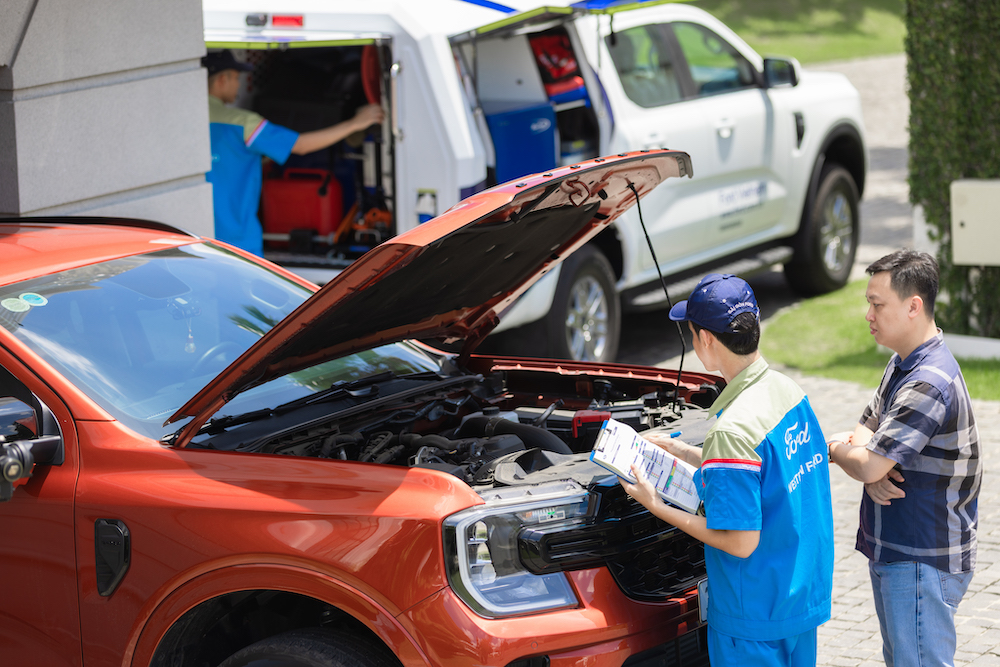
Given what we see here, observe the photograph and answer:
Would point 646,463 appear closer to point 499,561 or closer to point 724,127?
point 499,561

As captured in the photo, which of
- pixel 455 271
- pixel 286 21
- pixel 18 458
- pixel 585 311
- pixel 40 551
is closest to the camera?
pixel 18 458

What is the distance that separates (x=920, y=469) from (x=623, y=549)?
93 cm

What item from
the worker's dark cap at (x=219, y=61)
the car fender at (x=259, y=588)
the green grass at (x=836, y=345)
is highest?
the worker's dark cap at (x=219, y=61)

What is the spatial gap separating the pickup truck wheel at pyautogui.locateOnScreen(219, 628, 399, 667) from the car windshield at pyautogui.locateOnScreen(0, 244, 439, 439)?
0.74 metres

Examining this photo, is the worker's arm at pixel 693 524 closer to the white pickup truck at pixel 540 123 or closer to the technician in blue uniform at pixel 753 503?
the technician in blue uniform at pixel 753 503

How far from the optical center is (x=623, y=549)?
Result: 321cm

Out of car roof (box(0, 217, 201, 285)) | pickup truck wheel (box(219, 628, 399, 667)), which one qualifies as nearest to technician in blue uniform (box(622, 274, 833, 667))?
pickup truck wheel (box(219, 628, 399, 667))

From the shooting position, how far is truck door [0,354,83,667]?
3.31 metres

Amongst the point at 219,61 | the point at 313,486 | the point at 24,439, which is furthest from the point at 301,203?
the point at 313,486

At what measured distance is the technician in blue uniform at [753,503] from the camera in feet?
9.82

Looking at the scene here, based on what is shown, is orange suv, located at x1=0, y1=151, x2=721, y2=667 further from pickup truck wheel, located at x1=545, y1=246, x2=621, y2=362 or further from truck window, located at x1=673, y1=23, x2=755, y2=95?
truck window, located at x1=673, y1=23, x2=755, y2=95

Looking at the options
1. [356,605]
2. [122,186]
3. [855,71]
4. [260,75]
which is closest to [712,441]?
[356,605]

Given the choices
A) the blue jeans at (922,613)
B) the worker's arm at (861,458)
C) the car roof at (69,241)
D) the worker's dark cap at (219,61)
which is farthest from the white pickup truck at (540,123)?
the blue jeans at (922,613)

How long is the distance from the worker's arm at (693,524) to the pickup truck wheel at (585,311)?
15.0ft
